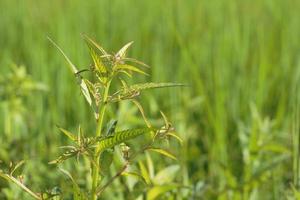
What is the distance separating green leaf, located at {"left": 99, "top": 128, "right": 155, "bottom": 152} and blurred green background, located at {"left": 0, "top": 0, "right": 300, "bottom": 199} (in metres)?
0.52

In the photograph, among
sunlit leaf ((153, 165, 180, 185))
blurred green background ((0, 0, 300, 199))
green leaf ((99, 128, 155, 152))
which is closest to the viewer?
green leaf ((99, 128, 155, 152))

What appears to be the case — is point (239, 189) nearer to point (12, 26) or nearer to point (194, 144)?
point (194, 144)

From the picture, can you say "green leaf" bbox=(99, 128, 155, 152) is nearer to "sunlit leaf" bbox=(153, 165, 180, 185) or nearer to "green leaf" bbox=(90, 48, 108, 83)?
"green leaf" bbox=(90, 48, 108, 83)

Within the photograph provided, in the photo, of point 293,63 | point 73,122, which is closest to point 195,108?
point 73,122

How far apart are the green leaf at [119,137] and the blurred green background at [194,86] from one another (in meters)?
0.52

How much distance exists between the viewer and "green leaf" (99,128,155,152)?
67 centimetres

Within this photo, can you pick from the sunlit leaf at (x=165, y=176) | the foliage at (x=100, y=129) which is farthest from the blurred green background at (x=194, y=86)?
the foliage at (x=100, y=129)

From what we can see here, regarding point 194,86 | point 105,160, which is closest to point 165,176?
point 105,160

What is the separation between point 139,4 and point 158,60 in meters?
1.00

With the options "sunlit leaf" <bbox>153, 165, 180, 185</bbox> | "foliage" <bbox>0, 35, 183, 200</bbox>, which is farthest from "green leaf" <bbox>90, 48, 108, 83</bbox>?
"sunlit leaf" <bbox>153, 165, 180, 185</bbox>

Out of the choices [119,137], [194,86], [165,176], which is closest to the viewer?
[119,137]

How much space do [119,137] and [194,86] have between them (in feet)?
5.75

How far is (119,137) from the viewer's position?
69 cm

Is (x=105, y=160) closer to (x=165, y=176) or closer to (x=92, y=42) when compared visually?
(x=92, y=42)
